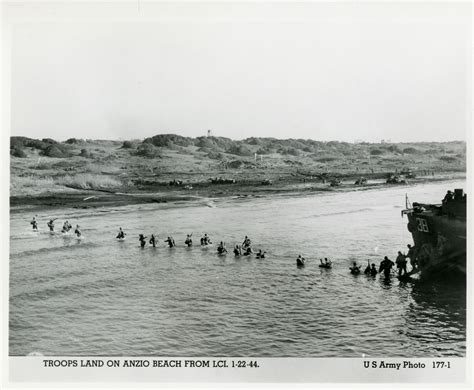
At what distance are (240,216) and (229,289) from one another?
2.75 metres

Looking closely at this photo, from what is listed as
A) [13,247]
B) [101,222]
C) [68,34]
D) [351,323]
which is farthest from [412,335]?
[68,34]

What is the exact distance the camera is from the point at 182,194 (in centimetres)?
1599

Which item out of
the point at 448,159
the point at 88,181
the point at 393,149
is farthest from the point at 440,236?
the point at 88,181

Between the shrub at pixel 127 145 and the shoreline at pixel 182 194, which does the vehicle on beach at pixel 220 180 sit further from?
the shrub at pixel 127 145

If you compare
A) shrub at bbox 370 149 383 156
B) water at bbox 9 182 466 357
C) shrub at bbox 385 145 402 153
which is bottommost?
water at bbox 9 182 466 357

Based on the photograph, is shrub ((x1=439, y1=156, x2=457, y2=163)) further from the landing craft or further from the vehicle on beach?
the vehicle on beach

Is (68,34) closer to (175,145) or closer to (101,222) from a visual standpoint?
(175,145)

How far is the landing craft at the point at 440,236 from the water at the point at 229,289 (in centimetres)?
36

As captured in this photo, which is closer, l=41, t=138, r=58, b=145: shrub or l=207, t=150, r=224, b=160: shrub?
l=41, t=138, r=58, b=145: shrub

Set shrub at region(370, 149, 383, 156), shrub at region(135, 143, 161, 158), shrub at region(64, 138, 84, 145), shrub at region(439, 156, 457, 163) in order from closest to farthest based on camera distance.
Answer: shrub at region(439, 156, 457, 163) < shrub at region(64, 138, 84, 145) < shrub at region(135, 143, 161, 158) < shrub at region(370, 149, 383, 156)

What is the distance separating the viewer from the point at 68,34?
1212 centimetres

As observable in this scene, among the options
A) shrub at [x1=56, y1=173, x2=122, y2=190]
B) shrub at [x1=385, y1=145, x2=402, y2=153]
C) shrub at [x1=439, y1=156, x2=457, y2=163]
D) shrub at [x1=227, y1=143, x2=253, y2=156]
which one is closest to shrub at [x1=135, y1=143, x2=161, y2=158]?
shrub at [x1=56, y1=173, x2=122, y2=190]

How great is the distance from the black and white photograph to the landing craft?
6cm

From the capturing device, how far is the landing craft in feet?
41.1
